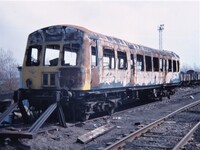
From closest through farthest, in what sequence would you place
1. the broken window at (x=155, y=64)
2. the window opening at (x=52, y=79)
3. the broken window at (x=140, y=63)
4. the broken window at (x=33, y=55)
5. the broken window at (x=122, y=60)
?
the window opening at (x=52, y=79) < the broken window at (x=33, y=55) < the broken window at (x=122, y=60) < the broken window at (x=140, y=63) < the broken window at (x=155, y=64)

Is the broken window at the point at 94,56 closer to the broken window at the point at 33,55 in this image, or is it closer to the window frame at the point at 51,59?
the window frame at the point at 51,59

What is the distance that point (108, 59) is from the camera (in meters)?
10.6

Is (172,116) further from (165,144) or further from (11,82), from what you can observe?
(11,82)

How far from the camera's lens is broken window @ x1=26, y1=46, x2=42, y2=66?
990cm

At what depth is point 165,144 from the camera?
654 cm

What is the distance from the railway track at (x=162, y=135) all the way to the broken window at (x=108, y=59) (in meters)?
3.02

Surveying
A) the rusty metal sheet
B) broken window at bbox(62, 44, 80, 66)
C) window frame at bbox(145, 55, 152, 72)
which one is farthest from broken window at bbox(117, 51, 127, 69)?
the rusty metal sheet

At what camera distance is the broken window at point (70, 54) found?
366 inches

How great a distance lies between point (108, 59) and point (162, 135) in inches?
165

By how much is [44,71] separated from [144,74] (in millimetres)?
6307

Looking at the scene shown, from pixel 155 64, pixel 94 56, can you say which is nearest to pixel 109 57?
pixel 94 56

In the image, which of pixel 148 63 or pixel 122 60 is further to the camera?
pixel 148 63

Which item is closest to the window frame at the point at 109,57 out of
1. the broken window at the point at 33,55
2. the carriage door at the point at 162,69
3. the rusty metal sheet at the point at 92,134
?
the broken window at the point at 33,55

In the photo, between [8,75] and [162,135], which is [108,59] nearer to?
[162,135]
